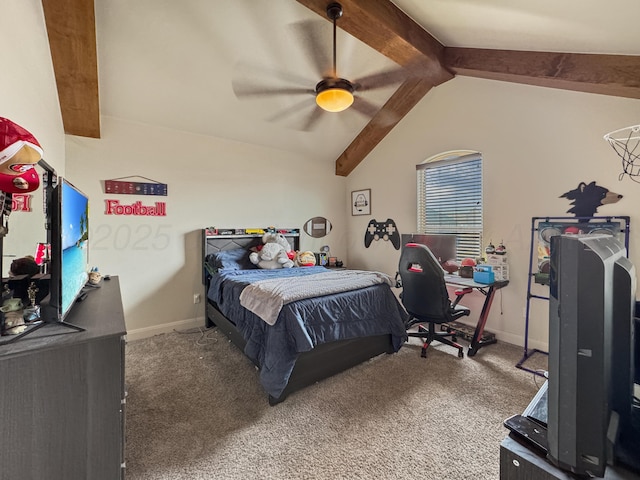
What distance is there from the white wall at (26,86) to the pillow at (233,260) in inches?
67.5

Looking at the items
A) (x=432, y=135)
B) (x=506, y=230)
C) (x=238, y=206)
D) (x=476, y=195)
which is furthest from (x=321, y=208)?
(x=506, y=230)

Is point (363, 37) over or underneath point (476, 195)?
over

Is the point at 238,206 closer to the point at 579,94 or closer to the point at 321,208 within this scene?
the point at 321,208

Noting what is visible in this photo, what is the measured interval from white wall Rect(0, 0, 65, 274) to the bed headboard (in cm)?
170

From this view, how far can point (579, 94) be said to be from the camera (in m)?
2.61

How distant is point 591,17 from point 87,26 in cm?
328

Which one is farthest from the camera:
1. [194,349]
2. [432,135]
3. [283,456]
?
[432,135]

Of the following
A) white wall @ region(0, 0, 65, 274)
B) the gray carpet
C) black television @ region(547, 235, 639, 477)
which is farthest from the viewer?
the gray carpet

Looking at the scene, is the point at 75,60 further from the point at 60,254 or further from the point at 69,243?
the point at 60,254

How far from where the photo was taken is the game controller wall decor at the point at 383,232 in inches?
169

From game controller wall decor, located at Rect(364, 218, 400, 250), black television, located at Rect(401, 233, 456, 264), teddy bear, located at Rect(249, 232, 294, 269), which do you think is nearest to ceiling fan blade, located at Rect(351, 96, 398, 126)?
game controller wall decor, located at Rect(364, 218, 400, 250)

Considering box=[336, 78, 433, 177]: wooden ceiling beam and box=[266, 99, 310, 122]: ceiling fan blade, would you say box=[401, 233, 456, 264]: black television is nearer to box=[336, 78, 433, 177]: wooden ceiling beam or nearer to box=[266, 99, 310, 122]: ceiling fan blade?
box=[336, 78, 433, 177]: wooden ceiling beam

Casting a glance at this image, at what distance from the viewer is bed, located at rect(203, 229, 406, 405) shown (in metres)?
2.07

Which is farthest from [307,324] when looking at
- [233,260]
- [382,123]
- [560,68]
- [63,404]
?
[382,123]
